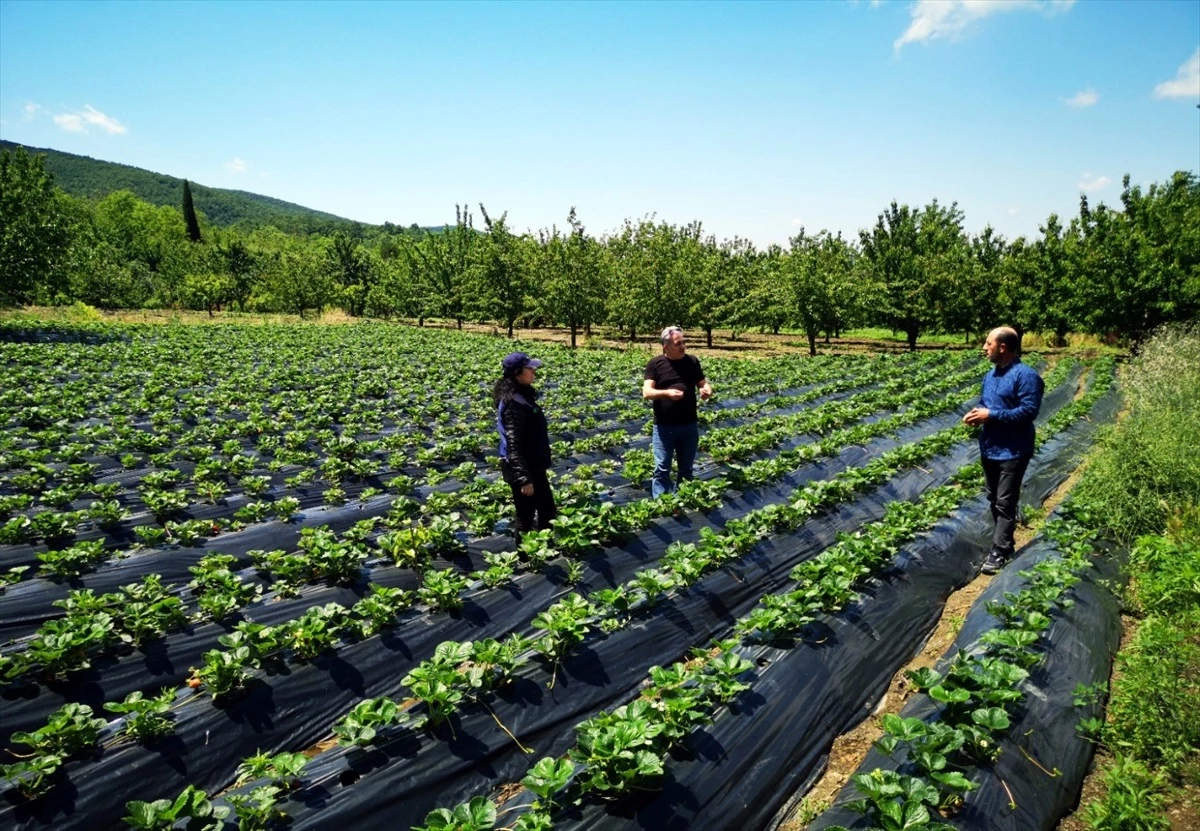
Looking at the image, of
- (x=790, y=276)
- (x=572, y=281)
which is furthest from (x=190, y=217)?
(x=790, y=276)

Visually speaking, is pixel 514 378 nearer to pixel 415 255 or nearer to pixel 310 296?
pixel 415 255

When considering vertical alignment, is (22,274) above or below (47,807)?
above

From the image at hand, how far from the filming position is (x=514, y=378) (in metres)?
5.84

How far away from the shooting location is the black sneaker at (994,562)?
21.0 feet

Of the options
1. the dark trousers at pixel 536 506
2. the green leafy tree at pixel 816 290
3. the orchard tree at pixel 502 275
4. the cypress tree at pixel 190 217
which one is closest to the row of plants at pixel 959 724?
the dark trousers at pixel 536 506

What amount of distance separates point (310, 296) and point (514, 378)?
179ft

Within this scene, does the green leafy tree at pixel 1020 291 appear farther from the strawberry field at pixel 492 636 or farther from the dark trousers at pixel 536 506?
the dark trousers at pixel 536 506

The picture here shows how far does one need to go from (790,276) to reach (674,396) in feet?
76.3

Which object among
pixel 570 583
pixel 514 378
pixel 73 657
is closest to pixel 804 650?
pixel 570 583

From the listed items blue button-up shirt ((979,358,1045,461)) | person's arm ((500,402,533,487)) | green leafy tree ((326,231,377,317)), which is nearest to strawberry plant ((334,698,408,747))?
person's arm ((500,402,533,487))

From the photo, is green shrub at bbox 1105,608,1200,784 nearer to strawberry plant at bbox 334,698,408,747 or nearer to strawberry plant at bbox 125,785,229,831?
strawberry plant at bbox 334,698,408,747

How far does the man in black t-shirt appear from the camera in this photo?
23.1ft

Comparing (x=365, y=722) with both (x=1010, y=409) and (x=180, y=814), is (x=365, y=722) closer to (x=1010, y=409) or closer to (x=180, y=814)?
(x=180, y=814)

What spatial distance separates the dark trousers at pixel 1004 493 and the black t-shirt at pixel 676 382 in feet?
10.7
